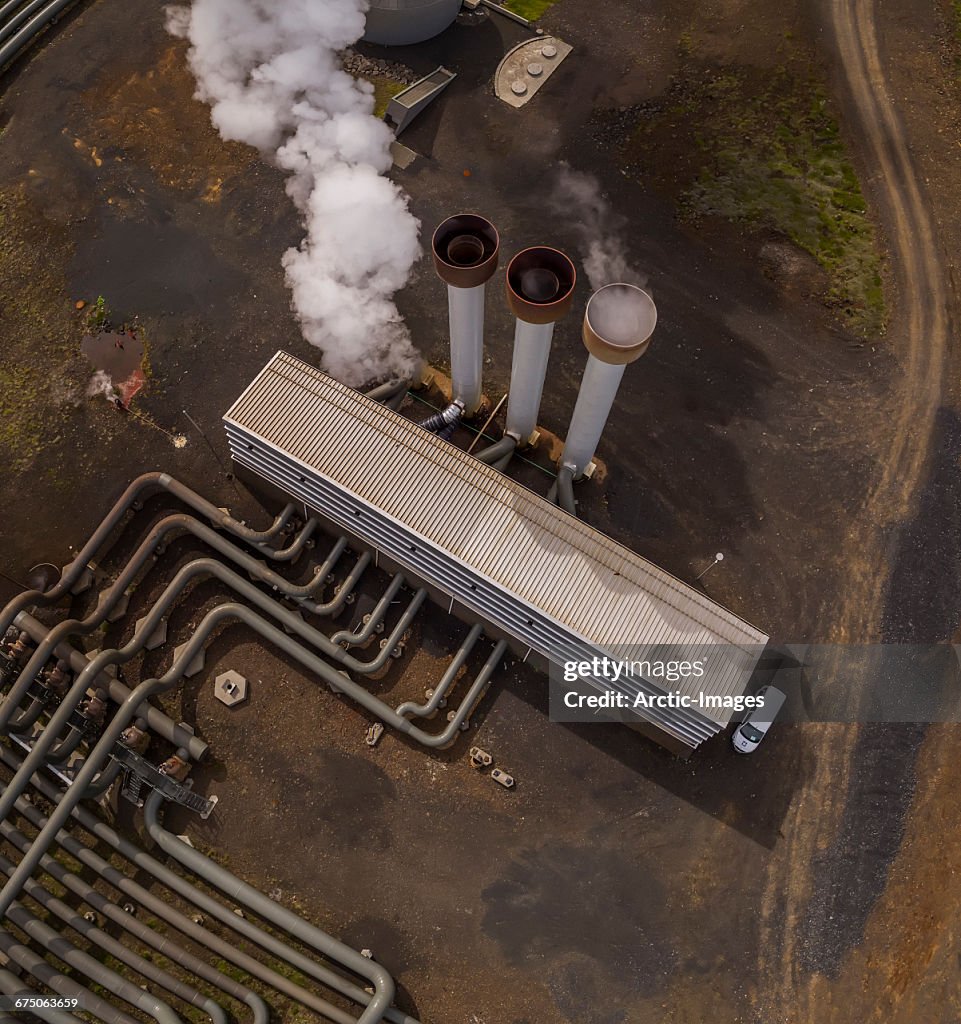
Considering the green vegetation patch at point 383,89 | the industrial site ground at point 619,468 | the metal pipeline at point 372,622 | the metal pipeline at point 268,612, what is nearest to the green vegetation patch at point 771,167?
the industrial site ground at point 619,468

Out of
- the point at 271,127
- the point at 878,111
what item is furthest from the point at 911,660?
the point at 271,127

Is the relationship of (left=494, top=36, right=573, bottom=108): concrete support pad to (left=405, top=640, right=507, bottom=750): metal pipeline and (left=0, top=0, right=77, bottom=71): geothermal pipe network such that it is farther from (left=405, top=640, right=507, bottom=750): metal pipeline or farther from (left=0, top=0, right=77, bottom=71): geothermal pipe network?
(left=405, top=640, right=507, bottom=750): metal pipeline

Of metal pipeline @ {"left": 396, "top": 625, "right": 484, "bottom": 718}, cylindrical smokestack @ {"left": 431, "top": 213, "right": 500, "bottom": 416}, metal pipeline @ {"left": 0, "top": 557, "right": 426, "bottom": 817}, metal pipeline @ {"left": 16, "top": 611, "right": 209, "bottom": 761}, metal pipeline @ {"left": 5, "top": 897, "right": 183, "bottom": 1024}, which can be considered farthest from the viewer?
metal pipeline @ {"left": 396, "top": 625, "right": 484, "bottom": 718}

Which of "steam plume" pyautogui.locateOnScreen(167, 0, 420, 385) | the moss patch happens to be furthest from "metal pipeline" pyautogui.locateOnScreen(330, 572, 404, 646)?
the moss patch

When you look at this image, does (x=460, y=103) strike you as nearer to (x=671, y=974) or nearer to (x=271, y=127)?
(x=271, y=127)

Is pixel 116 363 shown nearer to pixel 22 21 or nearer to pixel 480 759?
pixel 22 21

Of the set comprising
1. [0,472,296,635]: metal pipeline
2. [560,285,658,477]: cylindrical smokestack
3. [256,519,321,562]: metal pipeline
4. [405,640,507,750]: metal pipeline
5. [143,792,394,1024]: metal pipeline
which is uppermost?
[560,285,658,477]: cylindrical smokestack
